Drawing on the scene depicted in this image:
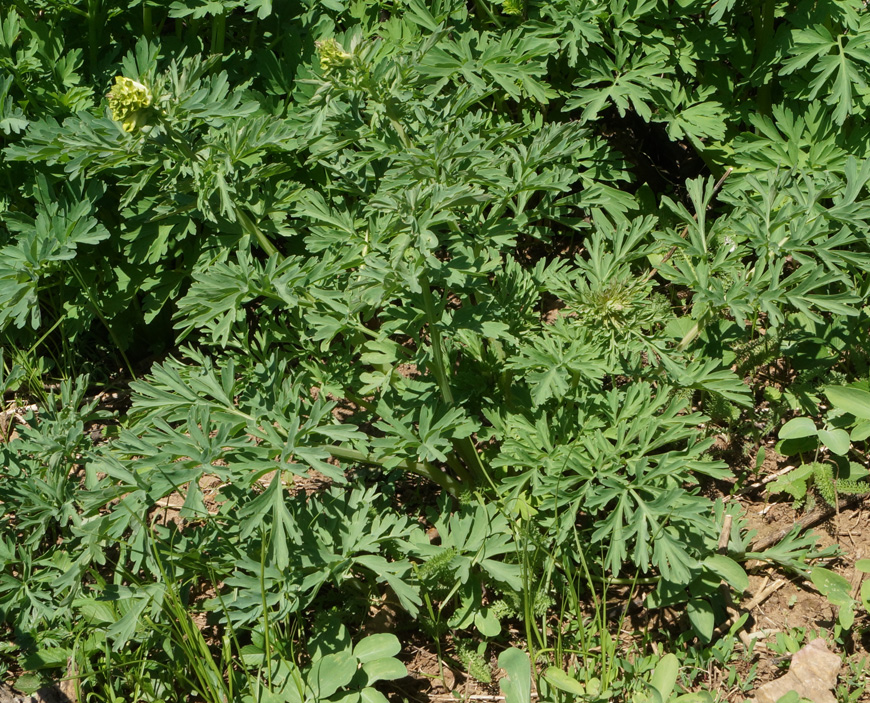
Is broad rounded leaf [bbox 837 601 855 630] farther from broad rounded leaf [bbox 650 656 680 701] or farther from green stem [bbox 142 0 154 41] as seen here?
green stem [bbox 142 0 154 41]

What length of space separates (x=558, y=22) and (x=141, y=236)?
1999mm

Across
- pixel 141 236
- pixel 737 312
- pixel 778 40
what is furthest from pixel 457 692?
pixel 778 40

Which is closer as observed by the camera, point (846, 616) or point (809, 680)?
point (809, 680)

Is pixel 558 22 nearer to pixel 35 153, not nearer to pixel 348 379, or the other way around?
pixel 348 379

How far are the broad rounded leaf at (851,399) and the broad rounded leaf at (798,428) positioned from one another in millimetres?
126

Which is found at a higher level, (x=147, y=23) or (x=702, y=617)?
(x=147, y=23)

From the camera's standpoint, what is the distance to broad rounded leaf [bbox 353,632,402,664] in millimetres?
2805

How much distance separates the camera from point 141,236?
358 centimetres

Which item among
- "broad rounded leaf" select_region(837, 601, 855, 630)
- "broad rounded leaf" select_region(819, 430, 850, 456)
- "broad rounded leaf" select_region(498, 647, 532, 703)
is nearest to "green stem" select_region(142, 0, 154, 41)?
"broad rounded leaf" select_region(498, 647, 532, 703)

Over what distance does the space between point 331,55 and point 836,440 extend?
240cm

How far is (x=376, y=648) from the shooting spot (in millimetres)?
2818

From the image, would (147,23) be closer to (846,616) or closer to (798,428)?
(798,428)

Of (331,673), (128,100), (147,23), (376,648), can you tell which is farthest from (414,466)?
(147,23)

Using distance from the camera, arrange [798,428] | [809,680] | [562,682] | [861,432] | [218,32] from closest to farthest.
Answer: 1. [562,682]
2. [809,680]
3. [861,432]
4. [798,428]
5. [218,32]
